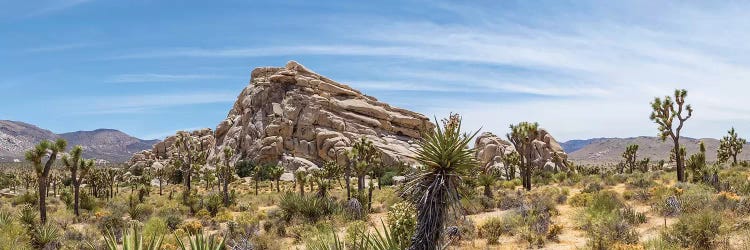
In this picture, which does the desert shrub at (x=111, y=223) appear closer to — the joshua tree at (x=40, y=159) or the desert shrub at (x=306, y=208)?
the joshua tree at (x=40, y=159)

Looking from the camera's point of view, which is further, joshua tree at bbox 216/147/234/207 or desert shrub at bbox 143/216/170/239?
joshua tree at bbox 216/147/234/207

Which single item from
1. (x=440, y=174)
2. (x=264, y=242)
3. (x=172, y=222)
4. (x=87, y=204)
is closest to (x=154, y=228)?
(x=172, y=222)

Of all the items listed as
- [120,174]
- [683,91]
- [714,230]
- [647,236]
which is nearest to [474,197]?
[647,236]

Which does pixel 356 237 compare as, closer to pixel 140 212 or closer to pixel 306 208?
pixel 306 208

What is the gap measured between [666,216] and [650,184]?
40.5ft

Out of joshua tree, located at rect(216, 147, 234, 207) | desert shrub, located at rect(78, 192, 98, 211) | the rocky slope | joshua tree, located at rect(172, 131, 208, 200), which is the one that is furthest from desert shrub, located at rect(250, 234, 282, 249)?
the rocky slope

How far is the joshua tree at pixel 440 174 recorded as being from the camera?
24.6 ft

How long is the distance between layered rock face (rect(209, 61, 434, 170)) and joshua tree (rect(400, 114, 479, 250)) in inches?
2676

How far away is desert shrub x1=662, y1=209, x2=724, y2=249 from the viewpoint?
1224 cm

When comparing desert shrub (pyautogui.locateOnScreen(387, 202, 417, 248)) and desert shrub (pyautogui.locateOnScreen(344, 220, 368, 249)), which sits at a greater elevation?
desert shrub (pyautogui.locateOnScreen(387, 202, 417, 248))

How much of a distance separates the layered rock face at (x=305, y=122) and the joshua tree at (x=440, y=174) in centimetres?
6798

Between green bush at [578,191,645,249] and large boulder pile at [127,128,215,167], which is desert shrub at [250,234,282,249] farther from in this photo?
large boulder pile at [127,128,215,167]

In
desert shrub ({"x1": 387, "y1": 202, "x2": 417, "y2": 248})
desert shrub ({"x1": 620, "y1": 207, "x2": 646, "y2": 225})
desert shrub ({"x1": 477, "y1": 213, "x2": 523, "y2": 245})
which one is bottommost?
desert shrub ({"x1": 477, "y1": 213, "x2": 523, "y2": 245})

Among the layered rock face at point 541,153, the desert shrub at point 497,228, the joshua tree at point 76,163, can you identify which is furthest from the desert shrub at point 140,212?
the layered rock face at point 541,153
